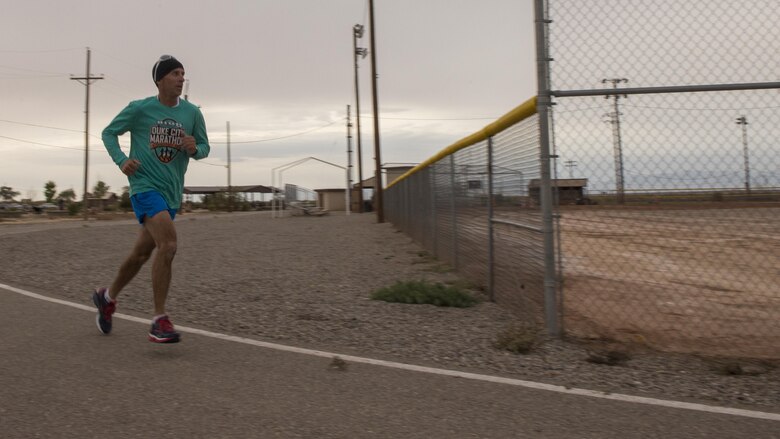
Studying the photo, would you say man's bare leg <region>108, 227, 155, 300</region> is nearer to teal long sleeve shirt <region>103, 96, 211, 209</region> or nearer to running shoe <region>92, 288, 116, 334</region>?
running shoe <region>92, 288, 116, 334</region>

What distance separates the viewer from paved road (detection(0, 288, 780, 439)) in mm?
3037

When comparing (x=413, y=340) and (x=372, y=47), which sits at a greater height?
(x=372, y=47)

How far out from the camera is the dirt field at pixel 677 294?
4.78m

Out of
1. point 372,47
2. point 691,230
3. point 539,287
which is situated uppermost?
point 372,47

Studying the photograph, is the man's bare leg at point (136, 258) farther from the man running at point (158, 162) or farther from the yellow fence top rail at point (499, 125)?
the yellow fence top rail at point (499, 125)

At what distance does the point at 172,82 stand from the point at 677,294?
6019mm

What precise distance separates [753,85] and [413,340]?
2.99m

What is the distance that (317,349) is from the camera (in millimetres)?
4656

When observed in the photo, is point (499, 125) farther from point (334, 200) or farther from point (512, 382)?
point (334, 200)

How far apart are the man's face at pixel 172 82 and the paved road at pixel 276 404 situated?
1.80m

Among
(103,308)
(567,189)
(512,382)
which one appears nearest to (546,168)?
(567,189)

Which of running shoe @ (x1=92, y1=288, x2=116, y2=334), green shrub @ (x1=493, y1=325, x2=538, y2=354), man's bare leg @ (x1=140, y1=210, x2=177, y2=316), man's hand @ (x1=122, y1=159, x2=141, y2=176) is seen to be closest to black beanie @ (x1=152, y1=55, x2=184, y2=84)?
→ man's hand @ (x1=122, y1=159, x2=141, y2=176)

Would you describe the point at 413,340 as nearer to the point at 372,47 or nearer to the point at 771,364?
the point at 771,364

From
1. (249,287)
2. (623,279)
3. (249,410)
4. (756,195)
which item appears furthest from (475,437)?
(623,279)
